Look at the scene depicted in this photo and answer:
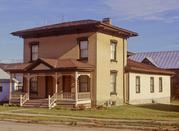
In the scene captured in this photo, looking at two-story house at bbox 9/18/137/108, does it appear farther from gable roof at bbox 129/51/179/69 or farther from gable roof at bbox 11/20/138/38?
gable roof at bbox 129/51/179/69

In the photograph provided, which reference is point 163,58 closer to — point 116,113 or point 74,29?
point 74,29

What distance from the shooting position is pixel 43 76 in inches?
1539

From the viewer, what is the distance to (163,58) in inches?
2520

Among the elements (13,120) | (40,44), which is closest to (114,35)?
A: (40,44)

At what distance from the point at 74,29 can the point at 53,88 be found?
236 inches

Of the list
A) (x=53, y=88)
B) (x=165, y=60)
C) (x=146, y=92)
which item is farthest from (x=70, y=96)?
(x=165, y=60)

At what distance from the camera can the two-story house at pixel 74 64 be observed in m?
35.5

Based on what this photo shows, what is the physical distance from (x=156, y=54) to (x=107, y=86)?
2942 centimetres

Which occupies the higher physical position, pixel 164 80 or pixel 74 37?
pixel 74 37

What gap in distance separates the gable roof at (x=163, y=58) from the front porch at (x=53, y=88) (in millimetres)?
27313

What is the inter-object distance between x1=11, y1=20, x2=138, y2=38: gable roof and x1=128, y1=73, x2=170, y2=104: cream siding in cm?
491

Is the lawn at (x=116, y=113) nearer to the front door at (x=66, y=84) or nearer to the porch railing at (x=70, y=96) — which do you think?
the porch railing at (x=70, y=96)

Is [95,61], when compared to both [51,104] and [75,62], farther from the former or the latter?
[51,104]

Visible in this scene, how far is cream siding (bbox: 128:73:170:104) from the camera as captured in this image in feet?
136
